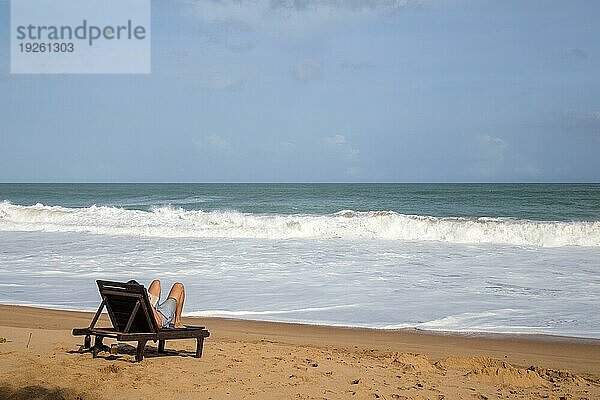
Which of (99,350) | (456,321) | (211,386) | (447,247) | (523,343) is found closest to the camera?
(211,386)

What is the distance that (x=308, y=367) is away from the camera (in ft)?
21.1

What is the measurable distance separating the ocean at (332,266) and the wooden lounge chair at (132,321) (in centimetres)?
339

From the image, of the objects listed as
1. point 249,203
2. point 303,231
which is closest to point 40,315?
point 303,231

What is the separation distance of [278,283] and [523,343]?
19.1 feet

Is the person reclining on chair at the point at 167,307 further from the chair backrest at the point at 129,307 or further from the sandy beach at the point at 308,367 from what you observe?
the sandy beach at the point at 308,367

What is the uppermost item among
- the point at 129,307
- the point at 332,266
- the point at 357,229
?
the point at 129,307

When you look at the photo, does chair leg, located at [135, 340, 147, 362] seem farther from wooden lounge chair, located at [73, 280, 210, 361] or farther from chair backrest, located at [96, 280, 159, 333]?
chair backrest, located at [96, 280, 159, 333]

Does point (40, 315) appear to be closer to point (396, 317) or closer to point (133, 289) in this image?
point (133, 289)

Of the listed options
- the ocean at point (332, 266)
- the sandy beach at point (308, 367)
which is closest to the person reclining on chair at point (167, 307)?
the sandy beach at point (308, 367)

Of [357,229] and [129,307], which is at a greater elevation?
[129,307]

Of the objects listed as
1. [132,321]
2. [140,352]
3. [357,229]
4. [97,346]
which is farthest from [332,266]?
[357,229]

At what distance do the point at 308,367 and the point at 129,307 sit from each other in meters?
1.80

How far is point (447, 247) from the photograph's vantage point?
21.3 meters

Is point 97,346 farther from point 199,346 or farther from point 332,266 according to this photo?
point 332,266
